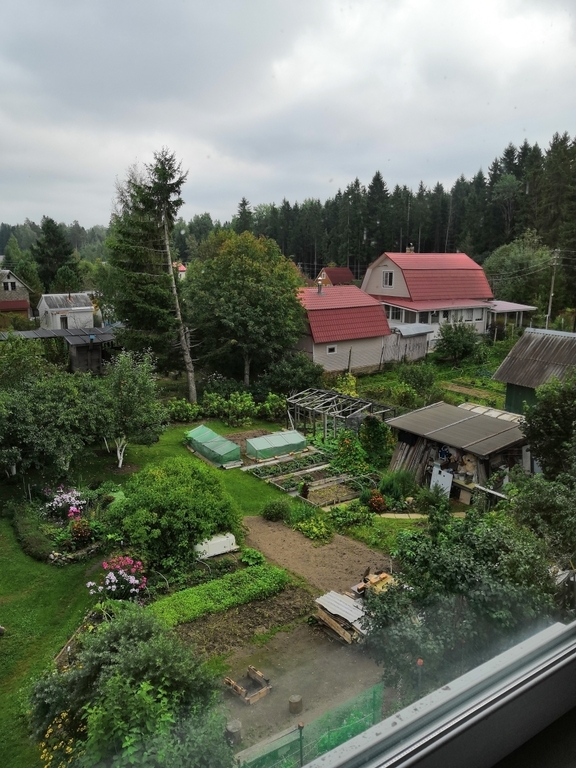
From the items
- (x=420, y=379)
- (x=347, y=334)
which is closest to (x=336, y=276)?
(x=347, y=334)

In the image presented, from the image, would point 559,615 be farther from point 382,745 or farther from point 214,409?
point 214,409

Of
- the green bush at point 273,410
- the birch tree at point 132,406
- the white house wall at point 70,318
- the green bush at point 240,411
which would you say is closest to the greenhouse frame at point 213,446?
the birch tree at point 132,406

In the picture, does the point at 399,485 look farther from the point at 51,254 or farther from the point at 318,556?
the point at 51,254

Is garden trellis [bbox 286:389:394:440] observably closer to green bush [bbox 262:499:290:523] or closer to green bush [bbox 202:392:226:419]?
green bush [bbox 202:392:226:419]

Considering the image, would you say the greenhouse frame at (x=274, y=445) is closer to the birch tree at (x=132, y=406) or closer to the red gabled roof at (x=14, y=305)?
the birch tree at (x=132, y=406)

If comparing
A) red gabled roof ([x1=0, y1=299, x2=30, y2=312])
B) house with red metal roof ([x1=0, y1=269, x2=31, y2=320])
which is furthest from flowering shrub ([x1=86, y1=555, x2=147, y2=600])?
red gabled roof ([x1=0, y1=299, x2=30, y2=312])

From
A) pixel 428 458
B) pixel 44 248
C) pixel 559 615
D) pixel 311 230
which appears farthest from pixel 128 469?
pixel 311 230
